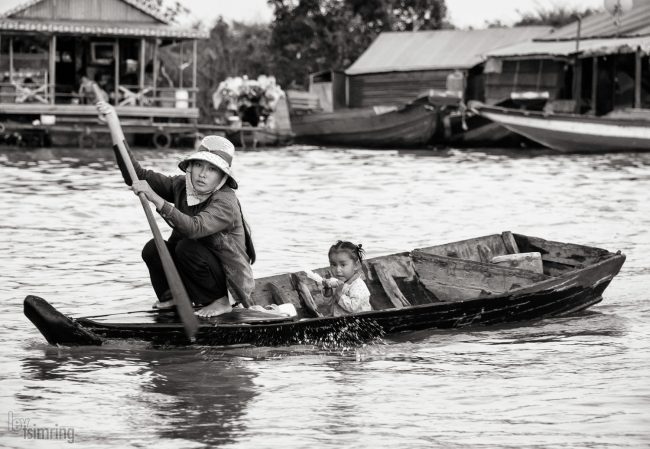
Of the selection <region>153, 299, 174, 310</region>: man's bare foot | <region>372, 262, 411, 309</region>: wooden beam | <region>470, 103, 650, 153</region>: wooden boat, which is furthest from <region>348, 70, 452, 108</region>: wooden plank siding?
<region>153, 299, 174, 310</region>: man's bare foot

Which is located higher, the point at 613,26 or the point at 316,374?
the point at 613,26

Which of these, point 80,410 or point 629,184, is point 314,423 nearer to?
point 80,410

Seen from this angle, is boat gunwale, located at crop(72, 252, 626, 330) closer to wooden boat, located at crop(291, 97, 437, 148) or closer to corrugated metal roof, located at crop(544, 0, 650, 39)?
wooden boat, located at crop(291, 97, 437, 148)

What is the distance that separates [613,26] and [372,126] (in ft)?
20.6

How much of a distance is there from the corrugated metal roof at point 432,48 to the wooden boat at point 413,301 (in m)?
23.1

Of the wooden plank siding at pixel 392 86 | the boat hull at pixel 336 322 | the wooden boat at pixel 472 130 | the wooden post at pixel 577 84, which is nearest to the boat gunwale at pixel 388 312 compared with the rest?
the boat hull at pixel 336 322

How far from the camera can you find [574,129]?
25.4 meters

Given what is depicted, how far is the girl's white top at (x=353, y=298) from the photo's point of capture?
7.41 m

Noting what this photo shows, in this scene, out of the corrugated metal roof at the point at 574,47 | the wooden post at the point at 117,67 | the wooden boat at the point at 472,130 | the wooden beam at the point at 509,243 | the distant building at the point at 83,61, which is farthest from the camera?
the wooden boat at the point at 472,130

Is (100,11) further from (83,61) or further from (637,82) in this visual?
(637,82)

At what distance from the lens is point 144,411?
5.92m

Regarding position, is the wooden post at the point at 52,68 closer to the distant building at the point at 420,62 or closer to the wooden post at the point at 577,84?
the distant building at the point at 420,62

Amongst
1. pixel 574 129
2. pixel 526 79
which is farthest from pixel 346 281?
pixel 526 79

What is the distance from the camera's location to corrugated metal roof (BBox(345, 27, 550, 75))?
105 feet
